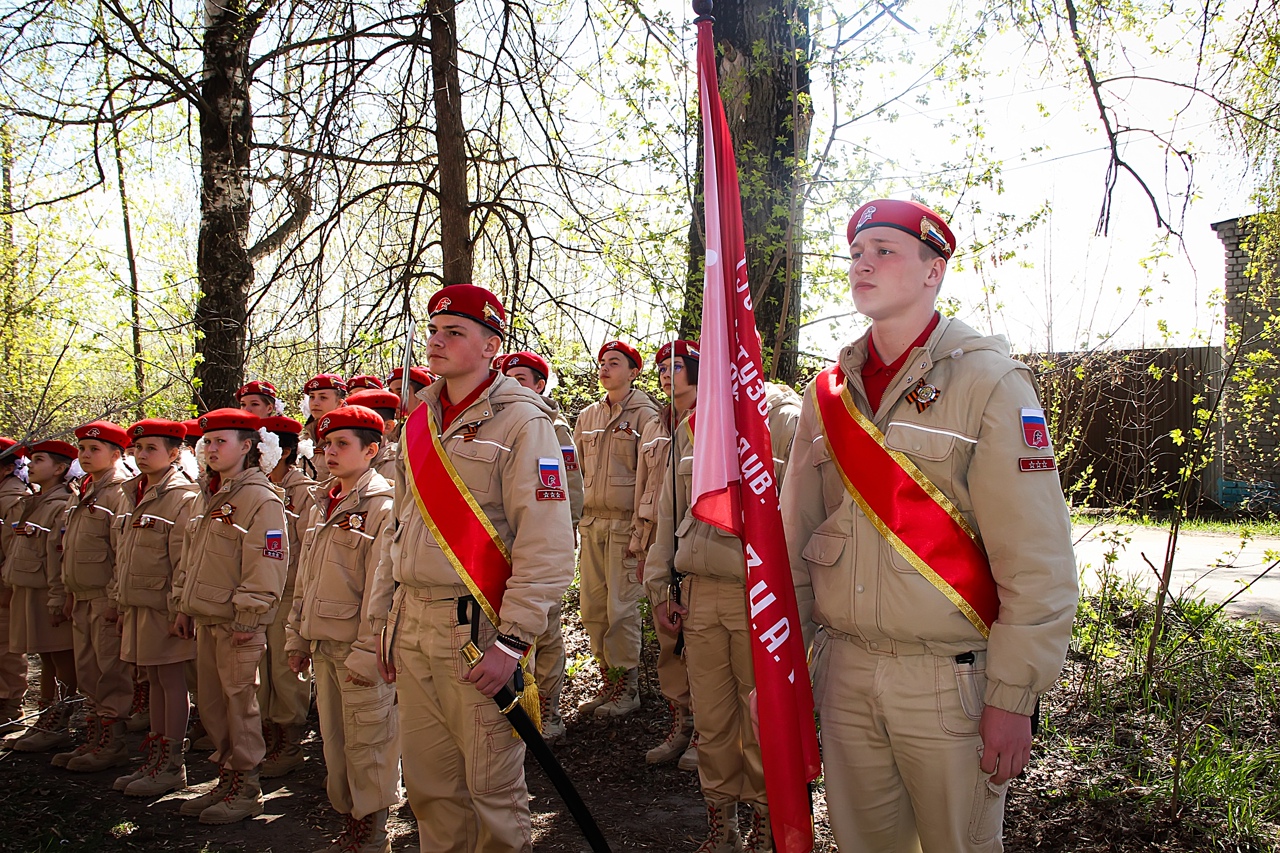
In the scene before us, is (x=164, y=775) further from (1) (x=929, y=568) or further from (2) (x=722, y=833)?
(1) (x=929, y=568)

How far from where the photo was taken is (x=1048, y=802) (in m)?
4.29

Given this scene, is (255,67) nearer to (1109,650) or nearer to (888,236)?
(888,236)

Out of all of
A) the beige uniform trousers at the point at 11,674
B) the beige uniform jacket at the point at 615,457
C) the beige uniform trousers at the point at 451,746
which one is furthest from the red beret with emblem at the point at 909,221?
the beige uniform trousers at the point at 11,674

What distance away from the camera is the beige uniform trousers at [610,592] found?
668 cm

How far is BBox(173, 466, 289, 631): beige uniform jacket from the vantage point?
5051 mm

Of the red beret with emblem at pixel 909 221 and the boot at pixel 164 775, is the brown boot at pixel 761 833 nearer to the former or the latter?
the red beret with emblem at pixel 909 221

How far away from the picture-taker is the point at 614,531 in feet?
22.7

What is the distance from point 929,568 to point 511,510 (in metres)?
1.69

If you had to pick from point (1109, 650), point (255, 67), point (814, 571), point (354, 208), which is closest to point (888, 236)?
point (814, 571)

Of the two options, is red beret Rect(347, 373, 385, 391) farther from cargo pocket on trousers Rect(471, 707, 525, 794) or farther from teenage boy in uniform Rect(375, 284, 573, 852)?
cargo pocket on trousers Rect(471, 707, 525, 794)

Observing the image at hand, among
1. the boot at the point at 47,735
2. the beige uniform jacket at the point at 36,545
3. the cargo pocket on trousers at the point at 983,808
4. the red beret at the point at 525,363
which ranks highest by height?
the red beret at the point at 525,363

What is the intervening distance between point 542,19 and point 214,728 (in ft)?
21.8

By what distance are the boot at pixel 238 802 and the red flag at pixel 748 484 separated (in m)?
3.68

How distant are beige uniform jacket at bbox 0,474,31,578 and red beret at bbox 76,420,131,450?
1053 millimetres
